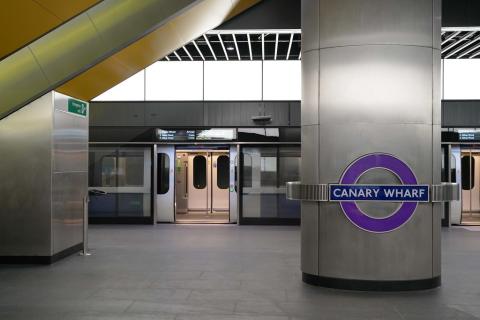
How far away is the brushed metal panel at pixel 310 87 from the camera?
8156 mm

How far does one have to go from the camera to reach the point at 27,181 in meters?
9.96

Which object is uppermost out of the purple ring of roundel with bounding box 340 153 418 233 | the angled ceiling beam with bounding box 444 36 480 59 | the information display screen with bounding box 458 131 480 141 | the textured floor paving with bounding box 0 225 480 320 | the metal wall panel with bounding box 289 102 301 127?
the angled ceiling beam with bounding box 444 36 480 59

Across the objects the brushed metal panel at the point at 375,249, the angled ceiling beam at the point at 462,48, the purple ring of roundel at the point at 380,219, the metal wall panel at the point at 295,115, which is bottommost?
the brushed metal panel at the point at 375,249

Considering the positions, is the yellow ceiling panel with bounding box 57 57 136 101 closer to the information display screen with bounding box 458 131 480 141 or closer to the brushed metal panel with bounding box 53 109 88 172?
the brushed metal panel with bounding box 53 109 88 172

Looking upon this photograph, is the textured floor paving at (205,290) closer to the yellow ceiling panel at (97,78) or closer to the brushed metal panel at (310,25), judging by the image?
the yellow ceiling panel at (97,78)

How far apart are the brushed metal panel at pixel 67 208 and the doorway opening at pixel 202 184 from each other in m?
6.26

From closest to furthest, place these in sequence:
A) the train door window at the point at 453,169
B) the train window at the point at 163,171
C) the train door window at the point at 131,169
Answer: the train door window at the point at 453,169 → the train door window at the point at 131,169 → the train window at the point at 163,171

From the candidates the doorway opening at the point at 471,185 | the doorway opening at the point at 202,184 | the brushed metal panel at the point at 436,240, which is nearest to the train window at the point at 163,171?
the doorway opening at the point at 202,184

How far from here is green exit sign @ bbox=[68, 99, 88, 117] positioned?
1082cm

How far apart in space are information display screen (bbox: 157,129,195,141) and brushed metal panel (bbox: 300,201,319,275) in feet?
28.1

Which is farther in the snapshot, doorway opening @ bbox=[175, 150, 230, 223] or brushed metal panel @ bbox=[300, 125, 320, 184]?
doorway opening @ bbox=[175, 150, 230, 223]

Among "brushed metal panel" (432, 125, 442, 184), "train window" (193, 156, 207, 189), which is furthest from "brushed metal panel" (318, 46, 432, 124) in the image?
"train window" (193, 156, 207, 189)

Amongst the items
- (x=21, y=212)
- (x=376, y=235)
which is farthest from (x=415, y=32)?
(x=21, y=212)

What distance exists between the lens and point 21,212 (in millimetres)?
9930
